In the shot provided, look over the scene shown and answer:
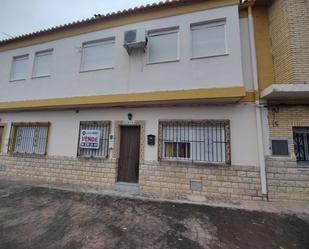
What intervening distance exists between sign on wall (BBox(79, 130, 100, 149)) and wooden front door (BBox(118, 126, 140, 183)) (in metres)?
1.07

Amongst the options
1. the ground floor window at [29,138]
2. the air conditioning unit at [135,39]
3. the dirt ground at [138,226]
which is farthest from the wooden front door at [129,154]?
the ground floor window at [29,138]

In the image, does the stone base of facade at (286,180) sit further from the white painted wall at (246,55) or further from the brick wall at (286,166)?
the white painted wall at (246,55)

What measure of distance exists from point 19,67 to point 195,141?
10099mm

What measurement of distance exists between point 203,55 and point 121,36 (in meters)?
3.58

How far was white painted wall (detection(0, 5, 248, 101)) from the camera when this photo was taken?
6.09 metres

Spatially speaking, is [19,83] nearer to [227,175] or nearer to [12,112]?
[12,112]

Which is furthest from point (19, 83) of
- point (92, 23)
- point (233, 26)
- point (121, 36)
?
point (233, 26)

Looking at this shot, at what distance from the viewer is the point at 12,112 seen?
9469mm

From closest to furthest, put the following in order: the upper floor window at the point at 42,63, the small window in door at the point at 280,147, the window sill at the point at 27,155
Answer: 1. the small window in door at the point at 280,147
2. the window sill at the point at 27,155
3. the upper floor window at the point at 42,63

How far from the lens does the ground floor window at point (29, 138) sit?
856cm

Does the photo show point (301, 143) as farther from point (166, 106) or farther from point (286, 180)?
point (166, 106)

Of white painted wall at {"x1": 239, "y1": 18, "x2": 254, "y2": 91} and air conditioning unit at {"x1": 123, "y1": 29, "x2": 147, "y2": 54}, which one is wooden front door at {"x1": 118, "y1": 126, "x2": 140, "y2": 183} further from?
white painted wall at {"x1": 239, "y1": 18, "x2": 254, "y2": 91}

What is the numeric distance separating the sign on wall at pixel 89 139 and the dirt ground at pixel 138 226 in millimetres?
2366

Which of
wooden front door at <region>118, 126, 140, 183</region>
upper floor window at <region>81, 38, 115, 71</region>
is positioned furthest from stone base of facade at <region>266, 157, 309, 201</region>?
upper floor window at <region>81, 38, 115, 71</region>
